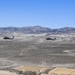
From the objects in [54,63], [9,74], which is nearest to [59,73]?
[9,74]

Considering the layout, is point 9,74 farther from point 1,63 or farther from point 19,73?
point 1,63

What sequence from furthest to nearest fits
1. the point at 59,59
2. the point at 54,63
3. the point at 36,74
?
the point at 59,59
the point at 54,63
the point at 36,74

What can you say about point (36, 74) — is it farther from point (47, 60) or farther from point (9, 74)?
point (47, 60)

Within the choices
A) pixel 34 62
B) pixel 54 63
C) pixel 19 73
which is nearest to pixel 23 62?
pixel 34 62

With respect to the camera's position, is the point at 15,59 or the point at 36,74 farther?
the point at 15,59

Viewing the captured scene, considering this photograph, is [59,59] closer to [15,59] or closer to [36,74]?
[15,59]

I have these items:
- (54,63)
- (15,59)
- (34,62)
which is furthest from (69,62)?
(15,59)

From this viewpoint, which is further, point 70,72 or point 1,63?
point 1,63

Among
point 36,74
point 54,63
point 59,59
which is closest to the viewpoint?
point 36,74
